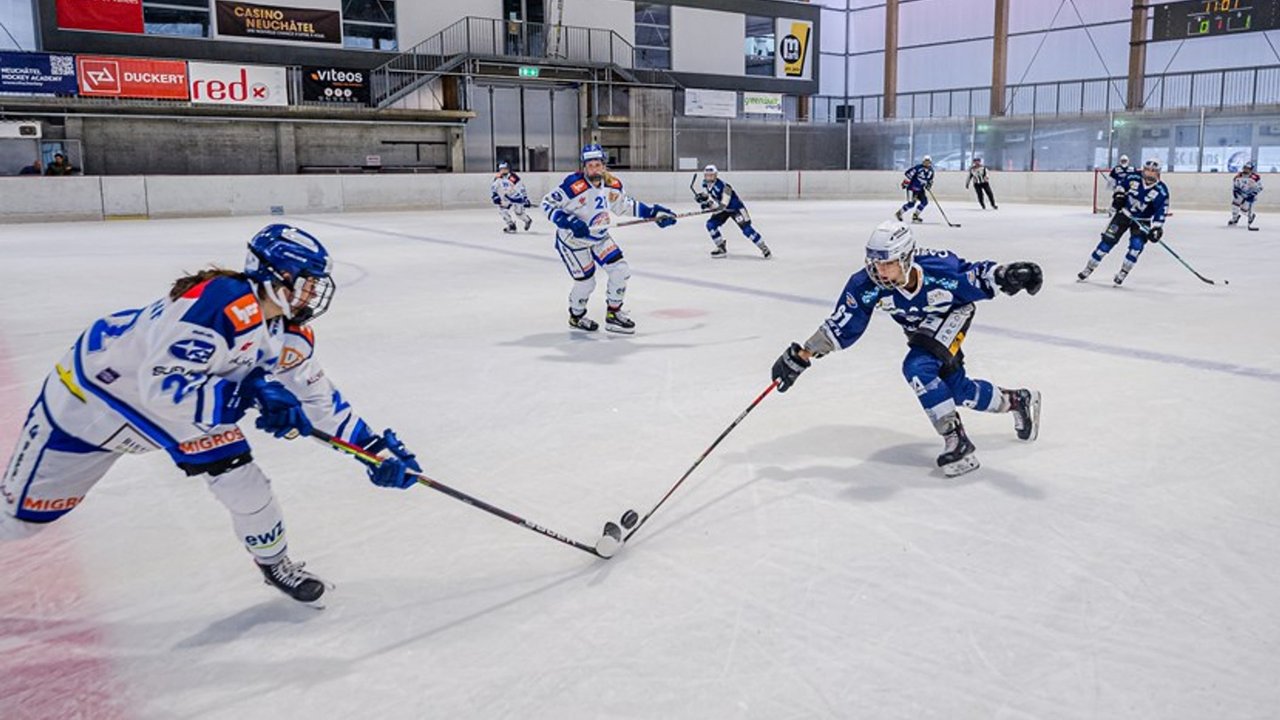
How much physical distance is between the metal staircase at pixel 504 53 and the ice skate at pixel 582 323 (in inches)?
815

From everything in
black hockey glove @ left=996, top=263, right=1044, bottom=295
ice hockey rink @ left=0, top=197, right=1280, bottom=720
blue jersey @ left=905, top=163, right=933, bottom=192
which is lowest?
ice hockey rink @ left=0, top=197, right=1280, bottom=720

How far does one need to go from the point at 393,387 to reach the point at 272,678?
355cm

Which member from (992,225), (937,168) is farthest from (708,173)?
(937,168)

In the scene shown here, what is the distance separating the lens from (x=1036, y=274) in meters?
4.02

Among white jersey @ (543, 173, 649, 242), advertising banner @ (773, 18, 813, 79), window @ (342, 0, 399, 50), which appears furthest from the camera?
advertising banner @ (773, 18, 813, 79)

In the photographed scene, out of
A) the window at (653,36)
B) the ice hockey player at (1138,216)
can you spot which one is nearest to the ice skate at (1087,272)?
the ice hockey player at (1138,216)

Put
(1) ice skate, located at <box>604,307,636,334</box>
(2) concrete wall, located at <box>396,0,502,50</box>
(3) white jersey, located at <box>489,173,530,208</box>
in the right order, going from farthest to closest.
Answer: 1. (2) concrete wall, located at <box>396,0,502,50</box>
2. (3) white jersey, located at <box>489,173,530,208</box>
3. (1) ice skate, located at <box>604,307,636,334</box>

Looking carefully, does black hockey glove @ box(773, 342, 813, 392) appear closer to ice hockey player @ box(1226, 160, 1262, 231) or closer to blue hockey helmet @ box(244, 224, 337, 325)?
blue hockey helmet @ box(244, 224, 337, 325)

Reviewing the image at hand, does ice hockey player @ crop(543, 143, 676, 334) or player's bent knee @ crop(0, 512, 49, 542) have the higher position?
ice hockey player @ crop(543, 143, 676, 334)

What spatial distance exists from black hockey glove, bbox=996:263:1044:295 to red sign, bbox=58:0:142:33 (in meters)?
26.2

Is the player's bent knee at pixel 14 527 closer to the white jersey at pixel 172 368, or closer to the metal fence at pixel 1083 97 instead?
the white jersey at pixel 172 368

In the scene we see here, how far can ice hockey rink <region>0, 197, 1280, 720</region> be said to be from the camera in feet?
8.25

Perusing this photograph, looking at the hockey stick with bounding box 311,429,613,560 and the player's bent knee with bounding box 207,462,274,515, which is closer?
the player's bent knee with bounding box 207,462,274,515

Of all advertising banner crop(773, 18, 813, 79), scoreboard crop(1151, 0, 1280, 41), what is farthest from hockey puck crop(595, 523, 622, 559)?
advertising banner crop(773, 18, 813, 79)
